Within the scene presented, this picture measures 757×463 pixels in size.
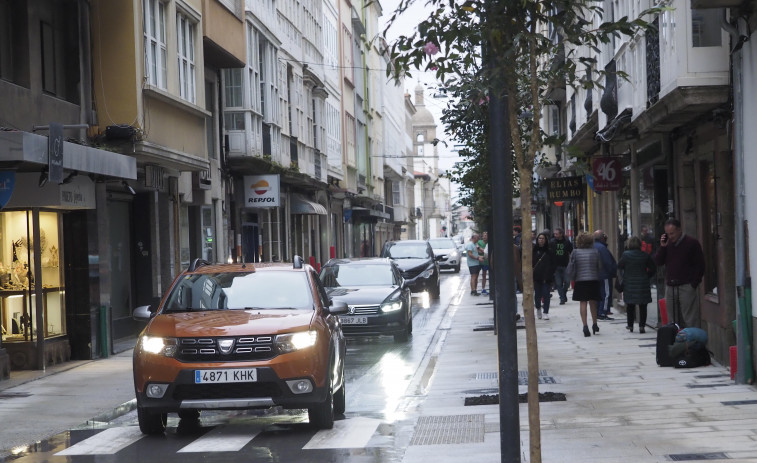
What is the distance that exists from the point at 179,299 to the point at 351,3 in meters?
51.4

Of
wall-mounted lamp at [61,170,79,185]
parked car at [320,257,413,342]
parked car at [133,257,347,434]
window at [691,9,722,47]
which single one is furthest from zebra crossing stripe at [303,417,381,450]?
parked car at [320,257,413,342]

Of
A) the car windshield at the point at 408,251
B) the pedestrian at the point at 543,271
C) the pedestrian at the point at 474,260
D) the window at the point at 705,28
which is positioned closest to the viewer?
the window at the point at 705,28

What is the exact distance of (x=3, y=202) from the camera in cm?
1491

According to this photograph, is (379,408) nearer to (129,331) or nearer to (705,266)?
(705,266)

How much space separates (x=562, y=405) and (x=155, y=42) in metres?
12.4

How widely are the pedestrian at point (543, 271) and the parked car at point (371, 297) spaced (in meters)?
3.35

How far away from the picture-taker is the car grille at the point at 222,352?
34.9 feet

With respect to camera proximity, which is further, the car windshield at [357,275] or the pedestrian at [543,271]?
the pedestrian at [543,271]

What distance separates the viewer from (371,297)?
2102cm

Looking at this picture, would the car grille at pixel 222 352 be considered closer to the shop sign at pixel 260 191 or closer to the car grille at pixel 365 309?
the car grille at pixel 365 309

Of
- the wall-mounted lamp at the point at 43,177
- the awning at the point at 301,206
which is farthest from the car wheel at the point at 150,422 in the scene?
the awning at the point at 301,206

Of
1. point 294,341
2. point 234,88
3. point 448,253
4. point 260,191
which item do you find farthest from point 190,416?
point 448,253

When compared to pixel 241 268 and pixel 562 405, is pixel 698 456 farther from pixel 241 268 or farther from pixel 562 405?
pixel 241 268

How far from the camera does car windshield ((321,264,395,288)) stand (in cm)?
2258
